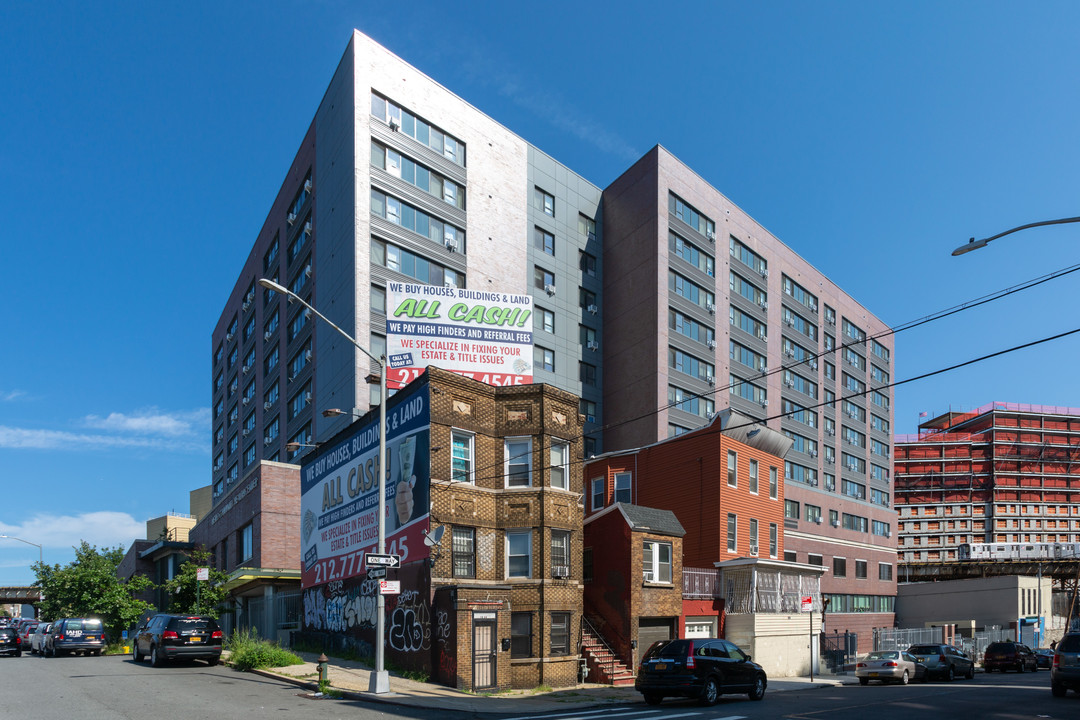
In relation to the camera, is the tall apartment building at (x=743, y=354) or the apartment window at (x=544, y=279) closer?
the apartment window at (x=544, y=279)

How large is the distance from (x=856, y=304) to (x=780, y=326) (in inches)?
757

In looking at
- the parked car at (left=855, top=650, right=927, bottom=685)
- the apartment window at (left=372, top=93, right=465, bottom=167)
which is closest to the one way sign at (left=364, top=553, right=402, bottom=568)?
the parked car at (left=855, top=650, right=927, bottom=685)

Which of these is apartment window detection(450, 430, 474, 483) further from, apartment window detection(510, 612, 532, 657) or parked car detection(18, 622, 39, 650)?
parked car detection(18, 622, 39, 650)

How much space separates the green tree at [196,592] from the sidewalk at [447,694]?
1121 cm

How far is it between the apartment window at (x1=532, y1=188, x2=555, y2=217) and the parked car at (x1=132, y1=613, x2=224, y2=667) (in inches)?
1526

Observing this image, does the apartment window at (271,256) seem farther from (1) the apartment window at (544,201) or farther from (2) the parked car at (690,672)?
(2) the parked car at (690,672)

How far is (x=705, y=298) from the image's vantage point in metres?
63.3

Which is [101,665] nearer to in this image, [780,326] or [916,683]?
[916,683]

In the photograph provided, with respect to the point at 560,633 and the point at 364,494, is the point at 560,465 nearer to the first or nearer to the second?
the point at 560,633

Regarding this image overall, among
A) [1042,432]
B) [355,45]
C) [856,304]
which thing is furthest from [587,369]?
[1042,432]

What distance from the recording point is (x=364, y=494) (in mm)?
30594

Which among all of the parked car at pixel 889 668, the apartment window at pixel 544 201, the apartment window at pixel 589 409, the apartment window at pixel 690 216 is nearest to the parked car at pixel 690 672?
the parked car at pixel 889 668

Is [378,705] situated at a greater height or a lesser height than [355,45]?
lesser

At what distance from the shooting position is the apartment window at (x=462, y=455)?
27.0 meters
